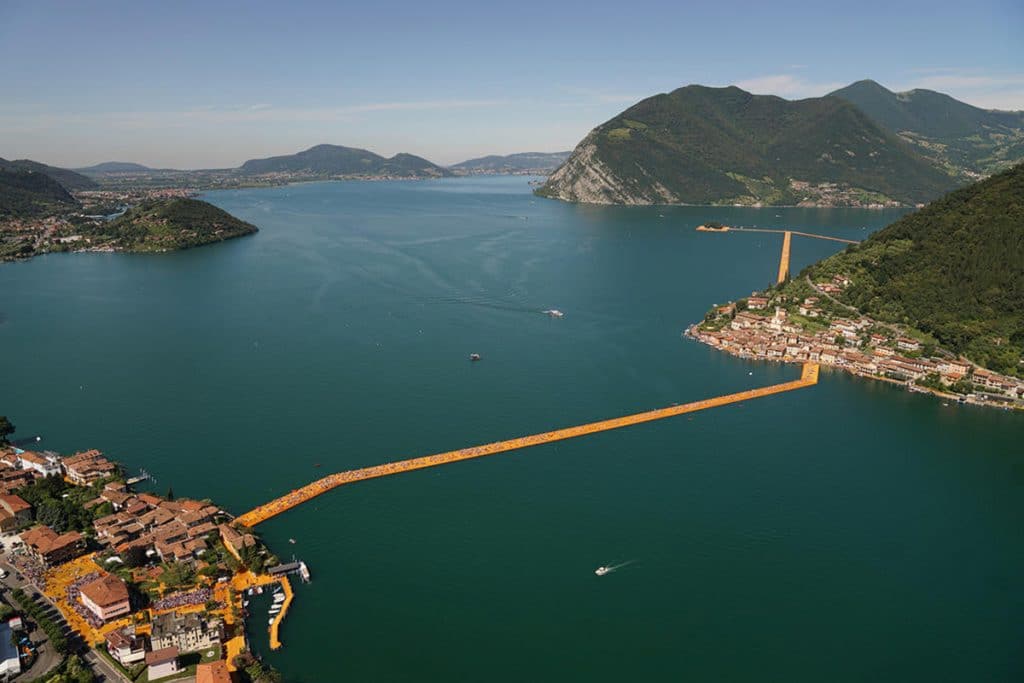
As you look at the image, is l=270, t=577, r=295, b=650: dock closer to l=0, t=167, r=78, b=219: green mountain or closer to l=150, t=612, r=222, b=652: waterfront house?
l=150, t=612, r=222, b=652: waterfront house

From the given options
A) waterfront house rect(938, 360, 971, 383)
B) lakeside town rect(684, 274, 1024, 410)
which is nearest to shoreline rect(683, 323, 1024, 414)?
lakeside town rect(684, 274, 1024, 410)

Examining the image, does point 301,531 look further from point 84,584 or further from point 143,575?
point 84,584

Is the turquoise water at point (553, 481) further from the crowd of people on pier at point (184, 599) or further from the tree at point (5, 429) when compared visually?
the crowd of people on pier at point (184, 599)

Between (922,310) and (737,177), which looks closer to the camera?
(922,310)

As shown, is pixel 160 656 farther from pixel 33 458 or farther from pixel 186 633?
pixel 33 458

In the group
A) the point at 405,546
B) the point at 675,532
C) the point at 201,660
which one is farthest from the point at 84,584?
the point at 675,532

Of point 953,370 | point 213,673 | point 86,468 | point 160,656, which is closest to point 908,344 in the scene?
point 953,370

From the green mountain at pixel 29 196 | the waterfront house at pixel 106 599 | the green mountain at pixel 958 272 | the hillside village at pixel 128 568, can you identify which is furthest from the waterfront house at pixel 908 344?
the green mountain at pixel 29 196
